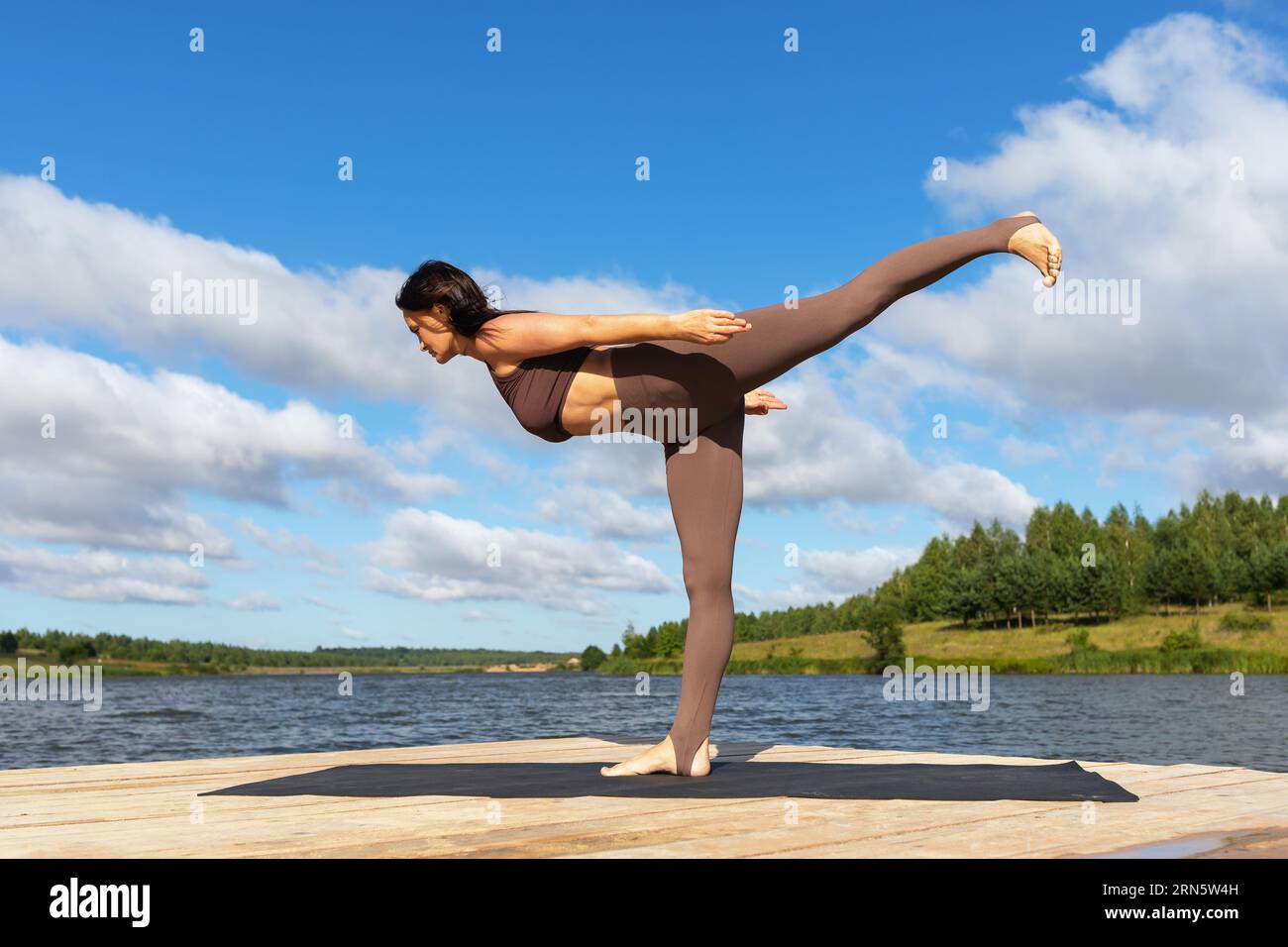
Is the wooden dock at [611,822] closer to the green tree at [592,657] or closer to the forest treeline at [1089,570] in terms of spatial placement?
the forest treeline at [1089,570]

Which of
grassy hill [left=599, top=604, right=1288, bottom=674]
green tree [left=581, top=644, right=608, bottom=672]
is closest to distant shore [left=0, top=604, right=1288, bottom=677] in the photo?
grassy hill [left=599, top=604, right=1288, bottom=674]

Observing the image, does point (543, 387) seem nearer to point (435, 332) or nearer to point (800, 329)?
point (435, 332)

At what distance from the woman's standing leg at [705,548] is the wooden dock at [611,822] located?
0.95 m

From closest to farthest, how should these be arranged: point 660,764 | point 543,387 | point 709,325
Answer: point 709,325 < point 543,387 < point 660,764

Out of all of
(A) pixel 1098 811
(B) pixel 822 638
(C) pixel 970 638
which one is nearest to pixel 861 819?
(A) pixel 1098 811

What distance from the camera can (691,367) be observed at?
456cm

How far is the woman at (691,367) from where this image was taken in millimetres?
4504

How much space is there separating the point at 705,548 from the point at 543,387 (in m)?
A: 1.05

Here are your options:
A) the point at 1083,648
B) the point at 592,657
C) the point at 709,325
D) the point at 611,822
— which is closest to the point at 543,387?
the point at 709,325

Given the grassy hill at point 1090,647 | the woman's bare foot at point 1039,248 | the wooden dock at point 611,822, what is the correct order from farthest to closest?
1. the grassy hill at point 1090,647
2. the woman's bare foot at point 1039,248
3. the wooden dock at point 611,822

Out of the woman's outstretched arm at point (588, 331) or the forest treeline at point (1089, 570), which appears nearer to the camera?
the woman's outstretched arm at point (588, 331)

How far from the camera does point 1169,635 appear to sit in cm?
7056

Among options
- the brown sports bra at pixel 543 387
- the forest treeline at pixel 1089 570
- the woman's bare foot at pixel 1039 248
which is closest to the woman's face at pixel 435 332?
the brown sports bra at pixel 543 387
